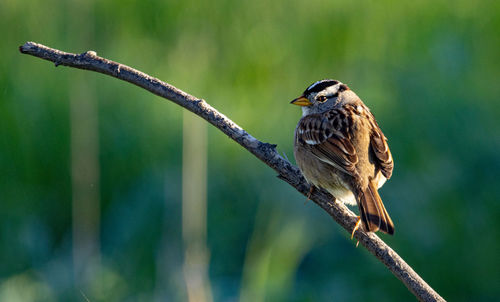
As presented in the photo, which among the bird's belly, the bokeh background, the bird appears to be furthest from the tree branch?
the bokeh background

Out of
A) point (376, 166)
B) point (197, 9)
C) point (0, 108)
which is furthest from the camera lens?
point (197, 9)

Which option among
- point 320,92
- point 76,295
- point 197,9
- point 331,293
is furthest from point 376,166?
point 197,9

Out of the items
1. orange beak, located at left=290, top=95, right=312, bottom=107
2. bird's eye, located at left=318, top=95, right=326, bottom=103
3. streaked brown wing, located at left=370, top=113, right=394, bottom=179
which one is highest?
bird's eye, located at left=318, top=95, right=326, bottom=103

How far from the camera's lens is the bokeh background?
312 cm

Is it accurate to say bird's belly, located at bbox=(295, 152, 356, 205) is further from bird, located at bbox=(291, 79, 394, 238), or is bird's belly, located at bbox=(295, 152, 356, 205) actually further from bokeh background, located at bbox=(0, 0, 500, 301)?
bokeh background, located at bbox=(0, 0, 500, 301)

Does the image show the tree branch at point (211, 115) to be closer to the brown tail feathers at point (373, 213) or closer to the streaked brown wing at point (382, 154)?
the brown tail feathers at point (373, 213)

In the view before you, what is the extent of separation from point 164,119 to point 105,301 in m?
1.31

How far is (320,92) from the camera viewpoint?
2996mm

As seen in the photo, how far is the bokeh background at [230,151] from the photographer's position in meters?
3.12

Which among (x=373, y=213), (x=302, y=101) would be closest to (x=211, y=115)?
(x=373, y=213)

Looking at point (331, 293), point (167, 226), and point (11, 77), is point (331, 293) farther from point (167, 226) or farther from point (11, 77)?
point (11, 77)

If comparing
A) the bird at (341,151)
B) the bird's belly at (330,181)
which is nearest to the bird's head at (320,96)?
the bird at (341,151)

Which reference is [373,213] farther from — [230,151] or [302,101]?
[230,151]

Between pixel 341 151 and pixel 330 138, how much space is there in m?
0.11
